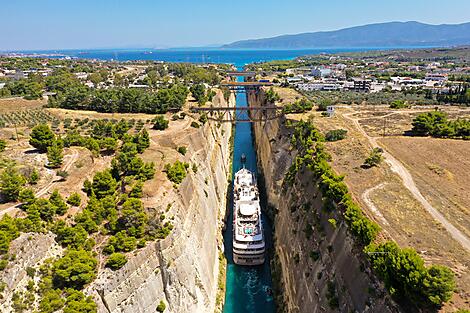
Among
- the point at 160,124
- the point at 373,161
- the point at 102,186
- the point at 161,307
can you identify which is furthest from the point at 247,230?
the point at 160,124

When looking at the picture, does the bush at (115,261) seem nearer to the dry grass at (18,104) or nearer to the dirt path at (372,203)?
the dirt path at (372,203)

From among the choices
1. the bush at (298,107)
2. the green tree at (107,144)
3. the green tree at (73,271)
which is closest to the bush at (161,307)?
the green tree at (73,271)

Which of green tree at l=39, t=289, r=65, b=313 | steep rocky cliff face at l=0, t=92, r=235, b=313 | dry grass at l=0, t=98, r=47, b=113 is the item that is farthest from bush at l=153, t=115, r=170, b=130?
green tree at l=39, t=289, r=65, b=313

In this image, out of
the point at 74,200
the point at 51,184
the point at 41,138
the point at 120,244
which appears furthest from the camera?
the point at 41,138

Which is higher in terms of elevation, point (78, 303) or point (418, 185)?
point (418, 185)

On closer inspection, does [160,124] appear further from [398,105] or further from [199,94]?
[398,105]

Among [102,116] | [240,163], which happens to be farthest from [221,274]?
[102,116]
